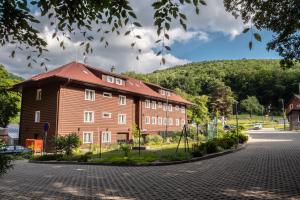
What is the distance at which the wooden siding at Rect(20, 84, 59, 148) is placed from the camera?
107 feet

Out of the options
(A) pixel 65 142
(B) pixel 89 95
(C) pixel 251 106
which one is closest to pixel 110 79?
(B) pixel 89 95

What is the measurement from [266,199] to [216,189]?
1.74 metres

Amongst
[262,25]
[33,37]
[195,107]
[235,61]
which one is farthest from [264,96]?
[33,37]

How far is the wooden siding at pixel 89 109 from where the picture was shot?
108 ft

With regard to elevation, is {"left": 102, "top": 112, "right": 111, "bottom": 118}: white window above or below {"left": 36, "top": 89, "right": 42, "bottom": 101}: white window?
below

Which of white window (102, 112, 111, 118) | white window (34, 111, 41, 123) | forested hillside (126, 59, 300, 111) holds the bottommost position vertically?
white window (34, 111, 41, 123)

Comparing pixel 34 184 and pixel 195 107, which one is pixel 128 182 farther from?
pixel 195 107

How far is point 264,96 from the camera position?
5374 inches

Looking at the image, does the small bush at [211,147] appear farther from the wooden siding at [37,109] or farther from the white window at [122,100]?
the white window at [122,100]

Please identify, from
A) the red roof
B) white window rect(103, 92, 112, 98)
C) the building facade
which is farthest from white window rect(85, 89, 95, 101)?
white window rect(103, 92, 112, 98)

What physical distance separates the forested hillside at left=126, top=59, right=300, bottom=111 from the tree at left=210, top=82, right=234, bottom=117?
116 inches

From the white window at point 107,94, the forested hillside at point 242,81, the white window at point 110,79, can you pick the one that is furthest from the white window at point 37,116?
the forested hillside at point 242,81

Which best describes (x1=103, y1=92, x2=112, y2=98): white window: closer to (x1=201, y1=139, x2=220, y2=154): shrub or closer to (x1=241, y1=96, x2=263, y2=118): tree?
(x1=201, y1=139, x2=220, y2=154): shrub

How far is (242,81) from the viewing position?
14400 centimetres
